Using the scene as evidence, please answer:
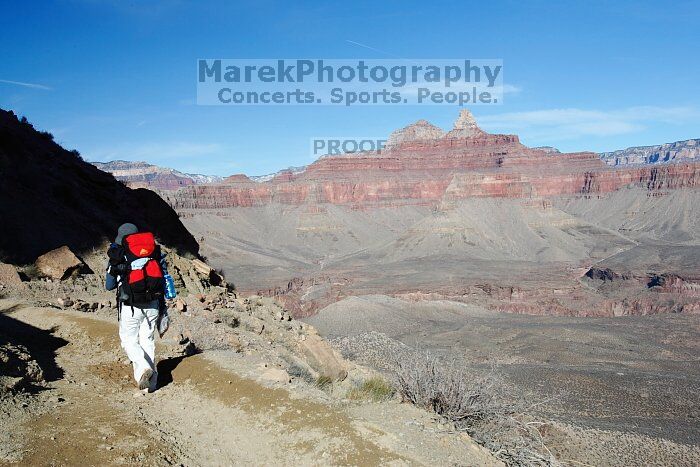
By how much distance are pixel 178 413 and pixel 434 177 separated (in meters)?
136

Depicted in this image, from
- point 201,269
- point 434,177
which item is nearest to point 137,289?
point 201,269

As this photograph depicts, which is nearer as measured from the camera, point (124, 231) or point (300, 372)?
point (124, 231)

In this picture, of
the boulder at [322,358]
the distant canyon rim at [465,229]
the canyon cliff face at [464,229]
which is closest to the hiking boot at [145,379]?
the boulder at [322,358]

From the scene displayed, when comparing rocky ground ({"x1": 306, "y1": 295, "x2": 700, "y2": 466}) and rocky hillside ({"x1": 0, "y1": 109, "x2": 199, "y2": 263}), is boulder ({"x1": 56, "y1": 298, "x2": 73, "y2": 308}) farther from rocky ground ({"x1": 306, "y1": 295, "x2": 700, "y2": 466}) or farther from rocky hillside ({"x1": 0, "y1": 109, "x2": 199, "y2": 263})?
rocky ground ({"x1": 306, "y1": 295, "x2": 700, "y2": 466})

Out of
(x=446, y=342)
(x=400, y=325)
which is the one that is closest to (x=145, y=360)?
(x=446, y=342)

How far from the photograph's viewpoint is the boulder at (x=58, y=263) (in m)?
11.4

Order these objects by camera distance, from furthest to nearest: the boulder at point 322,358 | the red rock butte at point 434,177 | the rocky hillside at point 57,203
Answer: the red rock butte at point 434,177, the rocky hillside at point 57,203, the boulder at point 322,358

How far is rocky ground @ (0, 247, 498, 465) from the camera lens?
175 inches

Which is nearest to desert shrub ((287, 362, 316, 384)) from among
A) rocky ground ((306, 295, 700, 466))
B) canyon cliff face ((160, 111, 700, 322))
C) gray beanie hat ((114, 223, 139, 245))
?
rocky ground ((306, 295, 700, 466))

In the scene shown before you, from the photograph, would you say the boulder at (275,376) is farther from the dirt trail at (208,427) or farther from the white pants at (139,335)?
the white pants at (139,335)

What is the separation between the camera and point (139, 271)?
5.80 m

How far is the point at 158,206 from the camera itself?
19.3 m

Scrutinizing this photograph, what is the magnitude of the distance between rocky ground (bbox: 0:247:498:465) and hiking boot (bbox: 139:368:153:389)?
10 cm

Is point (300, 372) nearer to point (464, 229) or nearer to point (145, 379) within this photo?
point (145, 379)
